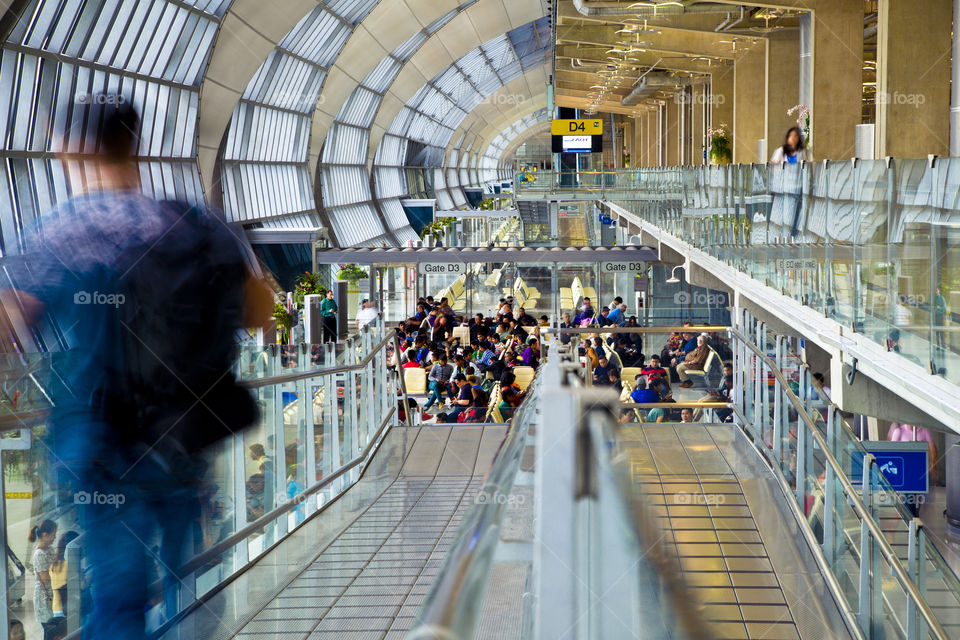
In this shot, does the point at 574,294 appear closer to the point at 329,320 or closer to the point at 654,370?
the point at 329,320

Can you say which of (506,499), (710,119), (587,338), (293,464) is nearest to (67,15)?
(587,338)

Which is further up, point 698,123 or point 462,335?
point 698,123

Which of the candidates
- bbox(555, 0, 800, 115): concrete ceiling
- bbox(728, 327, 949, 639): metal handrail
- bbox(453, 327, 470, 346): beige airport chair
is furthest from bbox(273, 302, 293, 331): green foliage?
bbox(728, 327, 949, 639): metal handrail

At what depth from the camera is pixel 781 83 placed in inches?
979

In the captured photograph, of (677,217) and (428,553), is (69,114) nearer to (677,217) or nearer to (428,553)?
(677,217)

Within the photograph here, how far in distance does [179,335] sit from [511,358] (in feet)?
54.3

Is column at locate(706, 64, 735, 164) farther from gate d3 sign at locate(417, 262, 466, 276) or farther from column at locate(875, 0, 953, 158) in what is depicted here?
column at locate(875, 0, 953, 158)

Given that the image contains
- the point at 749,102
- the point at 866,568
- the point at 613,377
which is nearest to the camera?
the point at 866,568

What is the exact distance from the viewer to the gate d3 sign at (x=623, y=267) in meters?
28.7

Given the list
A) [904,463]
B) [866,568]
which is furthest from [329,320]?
[866,568]

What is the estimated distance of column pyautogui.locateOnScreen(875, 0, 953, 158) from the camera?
604 inches

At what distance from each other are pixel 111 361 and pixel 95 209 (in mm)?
450

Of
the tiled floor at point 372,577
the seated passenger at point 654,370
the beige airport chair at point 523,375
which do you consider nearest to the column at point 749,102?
the beige airport chair at point 523,375

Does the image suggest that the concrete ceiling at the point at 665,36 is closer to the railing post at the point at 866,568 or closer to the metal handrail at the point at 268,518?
the metal handrail at the point at 268,518
